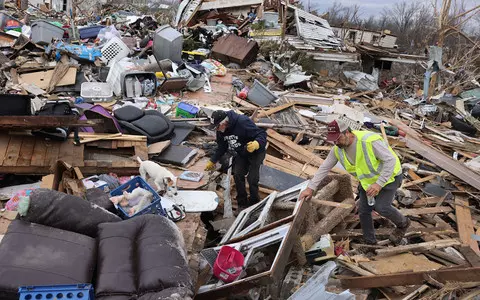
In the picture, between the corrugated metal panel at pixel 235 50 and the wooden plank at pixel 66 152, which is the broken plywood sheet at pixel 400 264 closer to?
the wooden plank at pixel 66 152

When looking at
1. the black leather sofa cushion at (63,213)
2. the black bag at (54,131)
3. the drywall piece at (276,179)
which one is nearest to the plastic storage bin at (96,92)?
the black bag at (54,131)

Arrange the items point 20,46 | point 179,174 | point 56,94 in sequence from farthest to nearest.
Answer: point 20,46
point 56,94
point 179,174

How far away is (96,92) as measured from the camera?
28.9 feet

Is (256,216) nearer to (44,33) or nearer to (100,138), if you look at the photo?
(100,138)

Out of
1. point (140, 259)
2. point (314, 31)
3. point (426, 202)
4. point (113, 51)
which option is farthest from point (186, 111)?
point (314, 31)

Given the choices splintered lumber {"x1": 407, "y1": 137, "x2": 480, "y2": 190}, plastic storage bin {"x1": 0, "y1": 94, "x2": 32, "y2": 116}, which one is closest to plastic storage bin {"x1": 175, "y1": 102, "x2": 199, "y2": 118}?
plastic storage bin {"x1": 0, "y1": 94, "x2": 32, "y2": 116}

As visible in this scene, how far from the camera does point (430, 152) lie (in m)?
8.12

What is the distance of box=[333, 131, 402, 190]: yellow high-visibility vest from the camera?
4312 mm

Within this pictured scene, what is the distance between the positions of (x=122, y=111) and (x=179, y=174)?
5.72ft

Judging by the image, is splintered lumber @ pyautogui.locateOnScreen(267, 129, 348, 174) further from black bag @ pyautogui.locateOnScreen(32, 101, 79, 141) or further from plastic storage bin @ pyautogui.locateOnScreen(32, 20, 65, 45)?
plastic storage bin @ pyautogui.locateOnScreen(32, 20, 65, 45)

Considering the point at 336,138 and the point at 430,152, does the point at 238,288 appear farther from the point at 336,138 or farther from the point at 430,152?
the point at 430,152

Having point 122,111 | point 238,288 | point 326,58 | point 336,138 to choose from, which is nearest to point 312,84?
point 326,58

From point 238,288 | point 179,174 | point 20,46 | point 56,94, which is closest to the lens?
point 238,288

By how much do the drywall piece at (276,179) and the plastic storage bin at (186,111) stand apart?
9.20 ft
